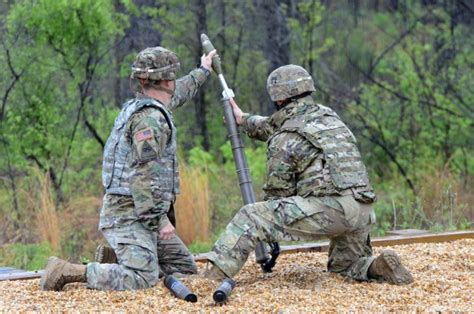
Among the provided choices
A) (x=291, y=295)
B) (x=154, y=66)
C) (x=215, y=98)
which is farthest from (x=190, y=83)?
(x=215, y=98)

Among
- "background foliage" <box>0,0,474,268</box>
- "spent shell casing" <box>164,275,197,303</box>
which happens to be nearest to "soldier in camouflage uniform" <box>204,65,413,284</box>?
"spent shell casing" <box>164,275,197,303</box>

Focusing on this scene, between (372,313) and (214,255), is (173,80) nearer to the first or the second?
(214,255)

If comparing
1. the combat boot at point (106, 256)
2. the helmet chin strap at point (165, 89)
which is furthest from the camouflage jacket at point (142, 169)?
the combat boot at point (106, 256)

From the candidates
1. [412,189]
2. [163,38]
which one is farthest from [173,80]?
[163,38]

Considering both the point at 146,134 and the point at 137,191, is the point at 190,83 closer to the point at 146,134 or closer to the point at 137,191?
the point at 146,134

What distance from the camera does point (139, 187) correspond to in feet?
20.1

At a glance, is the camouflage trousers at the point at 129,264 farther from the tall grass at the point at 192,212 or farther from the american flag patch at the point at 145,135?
the tall grass at the point at 192,212

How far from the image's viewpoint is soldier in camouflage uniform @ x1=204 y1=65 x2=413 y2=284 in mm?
6184

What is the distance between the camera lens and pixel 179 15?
727 inches

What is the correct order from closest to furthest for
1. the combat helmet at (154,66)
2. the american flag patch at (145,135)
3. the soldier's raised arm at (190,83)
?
the american flag patch at (145,135), the combat helmet at (154,66), the soldier's raised arm at (190,83)

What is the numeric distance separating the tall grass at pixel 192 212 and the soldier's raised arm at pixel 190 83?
2798mm

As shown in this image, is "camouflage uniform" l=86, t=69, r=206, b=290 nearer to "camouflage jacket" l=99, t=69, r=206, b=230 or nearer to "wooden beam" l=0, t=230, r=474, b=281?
"camouflage jacket" l=99, t=69, r=206, b=230

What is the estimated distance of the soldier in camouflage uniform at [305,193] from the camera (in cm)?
618

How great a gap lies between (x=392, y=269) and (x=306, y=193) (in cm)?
68
